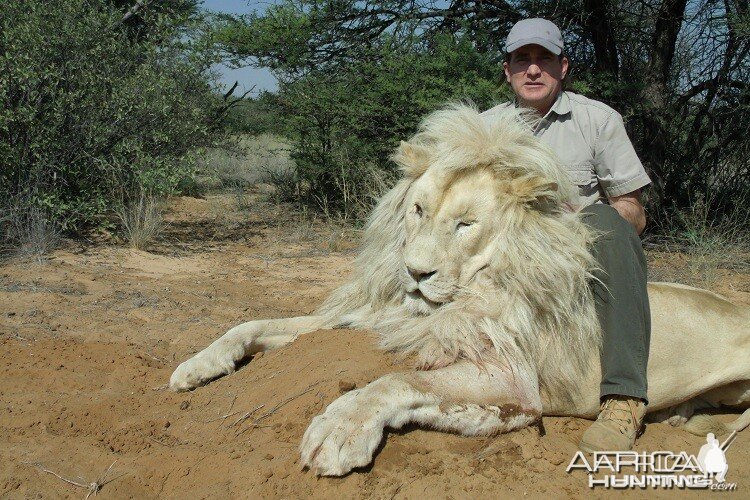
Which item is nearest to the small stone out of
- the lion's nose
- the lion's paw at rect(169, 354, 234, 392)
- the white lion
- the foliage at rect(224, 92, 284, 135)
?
the white lion

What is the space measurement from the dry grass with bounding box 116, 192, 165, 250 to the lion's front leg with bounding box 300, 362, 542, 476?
5.44 meters

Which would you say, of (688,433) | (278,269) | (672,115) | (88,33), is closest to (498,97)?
(672,115)

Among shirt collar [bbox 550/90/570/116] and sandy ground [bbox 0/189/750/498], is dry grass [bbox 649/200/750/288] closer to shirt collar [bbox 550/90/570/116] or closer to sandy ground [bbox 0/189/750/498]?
shirt collar [bbox 550/90/570/116]

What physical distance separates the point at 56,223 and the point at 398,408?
5.70m

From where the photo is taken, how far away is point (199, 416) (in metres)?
3.18

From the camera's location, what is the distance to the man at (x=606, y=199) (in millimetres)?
3205

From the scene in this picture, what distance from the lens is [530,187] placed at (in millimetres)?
3170

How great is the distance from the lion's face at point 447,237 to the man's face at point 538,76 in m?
1.03

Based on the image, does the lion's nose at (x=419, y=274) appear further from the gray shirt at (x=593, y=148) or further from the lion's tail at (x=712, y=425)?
the lion's tail at (x=712, y=425)

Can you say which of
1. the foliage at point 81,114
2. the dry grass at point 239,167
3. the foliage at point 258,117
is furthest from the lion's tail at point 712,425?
Answer: the dry grass at point 239,167

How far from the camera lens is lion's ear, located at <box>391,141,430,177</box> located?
346 cm

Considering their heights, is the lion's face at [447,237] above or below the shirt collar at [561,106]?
below

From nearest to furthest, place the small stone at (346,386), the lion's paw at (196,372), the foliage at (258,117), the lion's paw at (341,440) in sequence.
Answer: the lion's paw at (341,440), the small stone at (346,386), the lion's paw at (196,372), the foliage at (258,117)

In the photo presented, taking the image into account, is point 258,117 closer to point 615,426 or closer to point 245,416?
point 245,416
